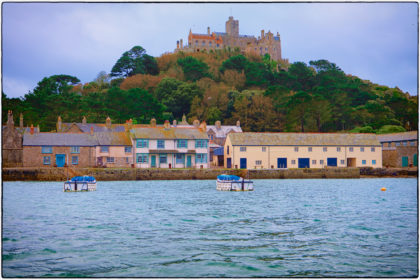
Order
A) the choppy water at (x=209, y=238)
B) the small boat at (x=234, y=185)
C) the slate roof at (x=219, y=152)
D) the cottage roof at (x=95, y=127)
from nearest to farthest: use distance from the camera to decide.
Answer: the choppy water at (x=209, y=238), the small boat at (x=234, y=185), the slate roof at (x=219, y=152), the cottage roof at (x=95, y=127)

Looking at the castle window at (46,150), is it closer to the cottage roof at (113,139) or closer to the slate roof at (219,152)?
the cottage roof at (113,139)

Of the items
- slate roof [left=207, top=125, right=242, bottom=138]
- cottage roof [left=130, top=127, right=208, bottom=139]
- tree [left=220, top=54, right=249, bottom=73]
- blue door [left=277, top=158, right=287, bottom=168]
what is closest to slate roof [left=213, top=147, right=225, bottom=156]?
cottage roof [left=130, top=127, right=208, bottom=139]

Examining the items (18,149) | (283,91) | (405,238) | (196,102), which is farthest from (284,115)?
(405,238)

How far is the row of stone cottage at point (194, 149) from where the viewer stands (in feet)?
159

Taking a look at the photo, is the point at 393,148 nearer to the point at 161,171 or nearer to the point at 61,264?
the point at 161,171

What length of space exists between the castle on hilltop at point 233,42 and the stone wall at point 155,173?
82.9 metres

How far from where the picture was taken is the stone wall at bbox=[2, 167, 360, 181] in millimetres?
42969

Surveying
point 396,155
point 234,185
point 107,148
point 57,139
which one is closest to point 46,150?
point 57,139

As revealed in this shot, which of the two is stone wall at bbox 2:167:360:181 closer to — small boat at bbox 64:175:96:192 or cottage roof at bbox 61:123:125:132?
small boat at bbox 64:175:96:192

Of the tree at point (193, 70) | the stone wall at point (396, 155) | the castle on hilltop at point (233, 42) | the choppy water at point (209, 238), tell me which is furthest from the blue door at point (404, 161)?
the castle on hilltop at point (233, 42)

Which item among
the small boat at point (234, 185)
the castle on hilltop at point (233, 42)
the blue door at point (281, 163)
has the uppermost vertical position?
the castle on hilltop at point (233, 42)

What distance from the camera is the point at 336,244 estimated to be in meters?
14.8

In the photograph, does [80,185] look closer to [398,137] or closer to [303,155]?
[303,155]

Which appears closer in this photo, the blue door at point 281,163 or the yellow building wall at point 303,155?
the yellow building wall at point 303,155
